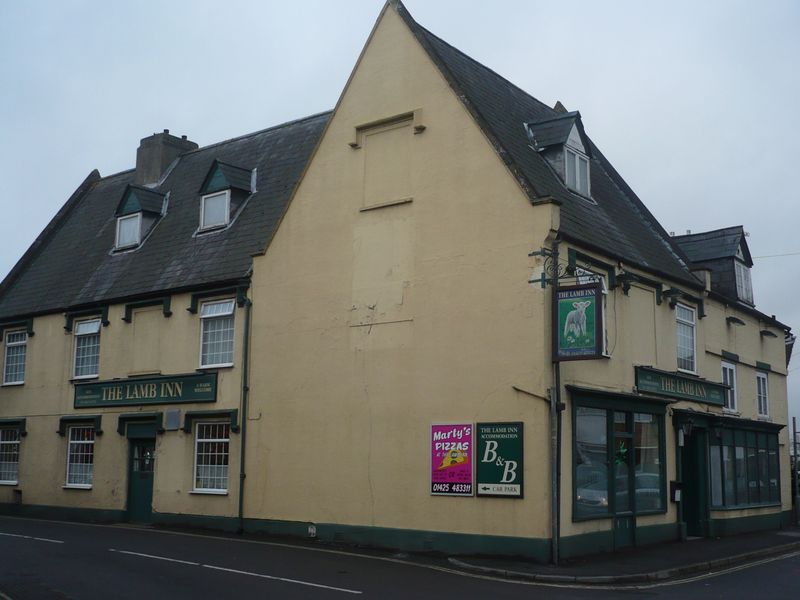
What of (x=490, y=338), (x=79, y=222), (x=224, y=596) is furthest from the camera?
(x=79, y=222)

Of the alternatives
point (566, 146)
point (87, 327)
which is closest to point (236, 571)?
point (566, 146)

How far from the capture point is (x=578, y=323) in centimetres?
1719

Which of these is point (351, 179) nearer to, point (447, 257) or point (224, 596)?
point (447, 257)

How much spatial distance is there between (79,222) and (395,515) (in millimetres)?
18936

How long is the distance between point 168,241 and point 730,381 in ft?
56.5

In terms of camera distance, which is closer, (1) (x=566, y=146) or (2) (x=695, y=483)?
(1) (x=566, y=146)

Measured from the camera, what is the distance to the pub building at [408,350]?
18.3 meters

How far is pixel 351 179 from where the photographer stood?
2159 cm

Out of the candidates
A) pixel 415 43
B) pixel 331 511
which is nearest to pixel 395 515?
pixel 331 511

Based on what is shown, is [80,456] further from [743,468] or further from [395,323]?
[743,468]

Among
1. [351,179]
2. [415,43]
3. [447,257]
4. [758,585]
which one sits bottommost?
[758,585]

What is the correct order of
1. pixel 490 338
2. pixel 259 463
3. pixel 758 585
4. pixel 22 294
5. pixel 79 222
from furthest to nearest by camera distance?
1. pixel 79 222
2. pixel 22 294
3. pixel 259 463
4. pixel 490 338
5. pixel 758 585

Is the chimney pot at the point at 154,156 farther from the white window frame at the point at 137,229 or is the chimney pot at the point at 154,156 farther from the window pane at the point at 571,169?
the window pane at the point at 571,169

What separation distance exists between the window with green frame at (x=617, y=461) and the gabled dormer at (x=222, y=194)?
12.2 m
